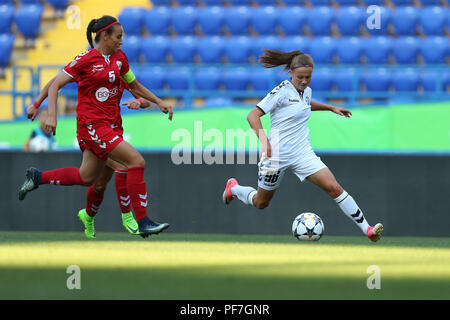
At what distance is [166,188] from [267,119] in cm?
155

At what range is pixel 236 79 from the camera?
15.6 meters

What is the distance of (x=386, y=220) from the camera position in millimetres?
10547

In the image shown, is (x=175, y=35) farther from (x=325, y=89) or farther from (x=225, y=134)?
(x=225, y=134)

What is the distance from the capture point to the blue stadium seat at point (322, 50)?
16.2 metres

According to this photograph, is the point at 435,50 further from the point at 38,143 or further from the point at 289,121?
the point at 289,121

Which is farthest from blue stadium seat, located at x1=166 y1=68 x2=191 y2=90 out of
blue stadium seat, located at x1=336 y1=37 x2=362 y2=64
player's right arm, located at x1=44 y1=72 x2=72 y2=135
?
player's right arm, located at x1=44 y1=72 x2=72 y2=135

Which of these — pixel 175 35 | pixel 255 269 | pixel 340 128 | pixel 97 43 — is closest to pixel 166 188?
pixel 340 128

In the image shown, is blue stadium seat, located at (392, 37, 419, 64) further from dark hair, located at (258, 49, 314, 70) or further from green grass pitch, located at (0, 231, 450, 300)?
dark hair, located at (258, 49, 314, 70)

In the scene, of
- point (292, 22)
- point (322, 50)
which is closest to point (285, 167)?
point (322, 50)

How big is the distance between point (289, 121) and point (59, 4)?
11357mm

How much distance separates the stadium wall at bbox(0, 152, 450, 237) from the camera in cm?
1047

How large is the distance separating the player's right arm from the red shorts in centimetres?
33

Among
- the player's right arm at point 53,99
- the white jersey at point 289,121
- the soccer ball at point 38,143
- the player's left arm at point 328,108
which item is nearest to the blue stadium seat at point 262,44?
the soccer ball at point 38,143

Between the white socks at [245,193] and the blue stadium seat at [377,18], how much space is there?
8.09 meters
